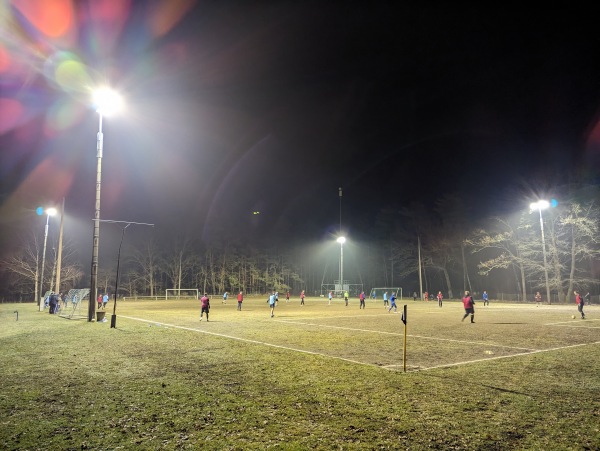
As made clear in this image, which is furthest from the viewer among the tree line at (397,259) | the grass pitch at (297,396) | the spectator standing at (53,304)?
the tree line at (397,259)

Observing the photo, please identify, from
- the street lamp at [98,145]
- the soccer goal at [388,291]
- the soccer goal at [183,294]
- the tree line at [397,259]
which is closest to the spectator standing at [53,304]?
the street lamp at [98,145]

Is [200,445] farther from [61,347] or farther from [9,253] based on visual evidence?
[9,253]

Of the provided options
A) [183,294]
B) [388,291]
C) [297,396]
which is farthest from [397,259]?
[297,396]

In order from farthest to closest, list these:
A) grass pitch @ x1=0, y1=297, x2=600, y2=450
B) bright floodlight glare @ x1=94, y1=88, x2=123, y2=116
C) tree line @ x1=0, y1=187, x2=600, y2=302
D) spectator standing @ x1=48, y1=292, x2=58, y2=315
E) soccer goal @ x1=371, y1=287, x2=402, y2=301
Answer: soccer goal @ x1=371, y1=287, x2=402, y2=301
tree line @ x1=0, y1=187, x2=600, y2=302
spectator standing @ x1=48, y1=292, x2=58, y2=315
bright floodlight glare @ x1=94, y1=88, x2=123, y2=116
grass pitch @ x1=0, y1=297, x2=600, y2=450

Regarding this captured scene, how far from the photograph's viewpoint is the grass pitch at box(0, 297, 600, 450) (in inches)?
215

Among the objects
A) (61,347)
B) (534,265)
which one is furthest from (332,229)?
(61,347)

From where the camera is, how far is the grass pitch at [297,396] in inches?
215

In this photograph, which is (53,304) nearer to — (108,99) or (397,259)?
(108,99)

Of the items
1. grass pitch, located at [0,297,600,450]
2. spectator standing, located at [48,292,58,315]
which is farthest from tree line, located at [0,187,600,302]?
grass pitch, located at [0,297,600,450]

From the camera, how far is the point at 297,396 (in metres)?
7.55

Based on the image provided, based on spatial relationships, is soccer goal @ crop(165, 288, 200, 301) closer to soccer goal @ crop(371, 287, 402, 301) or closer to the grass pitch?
soccer goal @ crop(371, 287, 402, 301)

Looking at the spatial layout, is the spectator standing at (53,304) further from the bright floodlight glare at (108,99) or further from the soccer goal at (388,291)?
the soccer goal at (388,291)

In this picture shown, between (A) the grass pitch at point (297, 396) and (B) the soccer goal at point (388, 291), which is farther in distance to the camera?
(B) the soccer goal at point (388, 291)

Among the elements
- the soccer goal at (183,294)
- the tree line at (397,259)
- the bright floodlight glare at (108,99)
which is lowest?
the soccer goal at (183,294)
